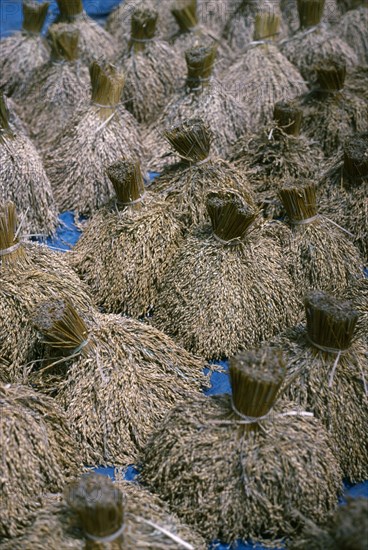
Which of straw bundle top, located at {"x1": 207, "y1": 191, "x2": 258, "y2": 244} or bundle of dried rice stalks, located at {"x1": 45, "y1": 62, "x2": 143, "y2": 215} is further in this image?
bundle of dried rice stalks, located at {"x1": 45, "y1": 62, "x2": 143, "y2": 215}

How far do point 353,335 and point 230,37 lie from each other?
3287 mm

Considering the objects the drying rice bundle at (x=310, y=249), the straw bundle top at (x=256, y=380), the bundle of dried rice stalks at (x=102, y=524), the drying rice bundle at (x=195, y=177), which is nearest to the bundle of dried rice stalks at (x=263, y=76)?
the drying rice bundle at (x=195, y=177)

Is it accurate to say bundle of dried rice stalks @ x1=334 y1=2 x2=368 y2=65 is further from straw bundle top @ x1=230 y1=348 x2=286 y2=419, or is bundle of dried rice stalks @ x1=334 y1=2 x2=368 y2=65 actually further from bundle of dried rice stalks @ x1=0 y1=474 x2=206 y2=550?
bundle of dried rice stalks @ x1=0 y1=474 x2=206 y2=550

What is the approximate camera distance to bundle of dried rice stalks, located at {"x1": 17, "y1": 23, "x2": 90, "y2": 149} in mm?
4543

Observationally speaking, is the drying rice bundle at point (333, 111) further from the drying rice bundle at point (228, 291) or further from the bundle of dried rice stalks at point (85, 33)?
the bundle of dried rice stalks at point (85, 33)

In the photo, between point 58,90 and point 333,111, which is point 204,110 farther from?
point 58,90

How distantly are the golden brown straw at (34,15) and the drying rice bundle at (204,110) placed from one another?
116cm

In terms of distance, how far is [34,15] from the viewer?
483cm

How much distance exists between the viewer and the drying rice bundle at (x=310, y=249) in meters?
3.41

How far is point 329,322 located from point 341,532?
79 centimetres

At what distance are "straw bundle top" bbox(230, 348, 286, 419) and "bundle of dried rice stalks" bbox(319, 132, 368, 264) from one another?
1314mm

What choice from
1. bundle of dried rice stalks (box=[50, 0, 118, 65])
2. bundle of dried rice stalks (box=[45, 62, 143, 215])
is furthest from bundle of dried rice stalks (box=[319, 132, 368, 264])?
bundle of dried rice stalks (box=[50, 0, 118, 65])

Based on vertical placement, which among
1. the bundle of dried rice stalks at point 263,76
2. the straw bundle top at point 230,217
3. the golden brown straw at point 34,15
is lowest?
the straw bundle top at point 230,217

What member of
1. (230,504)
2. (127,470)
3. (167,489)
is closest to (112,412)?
(127,470)
